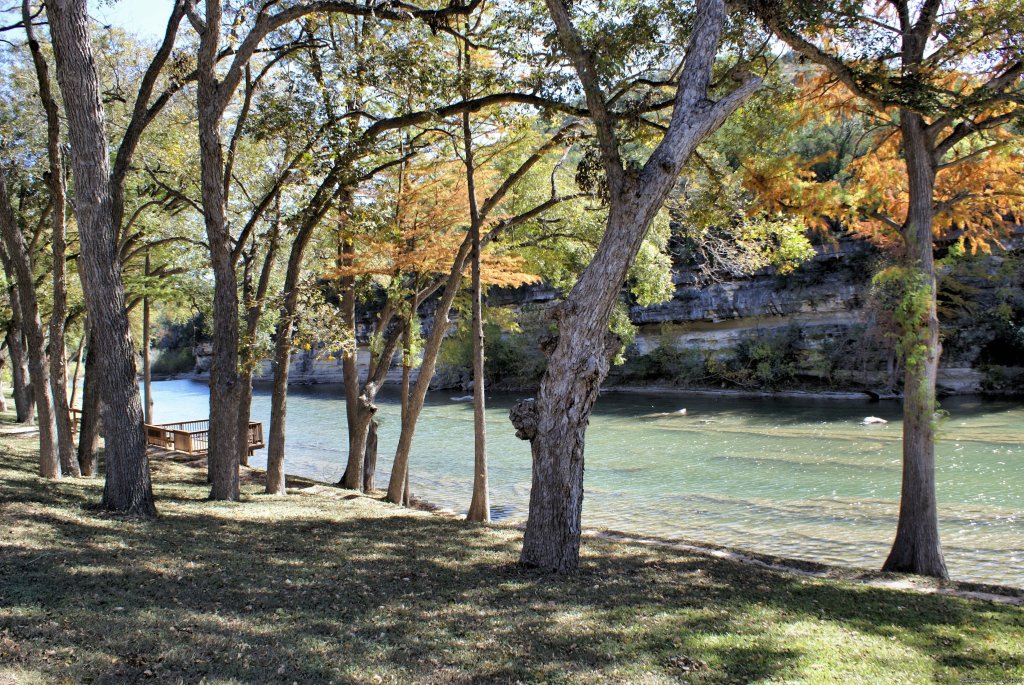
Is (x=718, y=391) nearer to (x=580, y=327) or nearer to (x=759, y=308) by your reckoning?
(x=759, y=308)

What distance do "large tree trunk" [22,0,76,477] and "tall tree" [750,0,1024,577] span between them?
30.6 ft

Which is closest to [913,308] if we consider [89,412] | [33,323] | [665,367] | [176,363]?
[33,323]

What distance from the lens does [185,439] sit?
741 inches

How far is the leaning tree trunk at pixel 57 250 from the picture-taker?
9.96 meters

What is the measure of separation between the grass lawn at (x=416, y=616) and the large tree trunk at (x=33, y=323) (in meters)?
2.23

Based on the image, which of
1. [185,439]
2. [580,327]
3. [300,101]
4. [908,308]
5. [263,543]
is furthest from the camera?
[185,439]

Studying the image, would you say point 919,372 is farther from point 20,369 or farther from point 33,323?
point 20,369

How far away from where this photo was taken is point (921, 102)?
8.27 meters

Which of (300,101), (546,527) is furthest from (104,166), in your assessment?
(546,527)

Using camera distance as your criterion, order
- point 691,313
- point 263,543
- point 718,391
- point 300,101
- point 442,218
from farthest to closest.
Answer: point 691,313 → point 718,391 → point 442,218 → point 300,101 → point 263,543

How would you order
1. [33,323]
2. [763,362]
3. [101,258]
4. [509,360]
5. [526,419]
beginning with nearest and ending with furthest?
1. [526,419]
2. [101,258]
3. [33,323]
4. [763,362]
5. [509,360]

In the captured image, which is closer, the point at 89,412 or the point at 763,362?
the point at 89,412

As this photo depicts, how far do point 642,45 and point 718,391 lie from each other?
1407 inches

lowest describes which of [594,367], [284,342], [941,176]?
[594,367]
